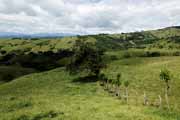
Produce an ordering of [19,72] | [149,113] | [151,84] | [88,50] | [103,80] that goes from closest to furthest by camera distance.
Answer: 1. [149,113]
2. [151,84]
3. [103,80]
4. [88,50]
5. [19,72]

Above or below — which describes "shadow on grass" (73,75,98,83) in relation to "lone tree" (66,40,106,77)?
below

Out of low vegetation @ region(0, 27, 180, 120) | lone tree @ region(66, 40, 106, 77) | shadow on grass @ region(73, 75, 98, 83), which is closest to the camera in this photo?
low vegetation @ region(0, 27, 180, 120)

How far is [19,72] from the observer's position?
150 m

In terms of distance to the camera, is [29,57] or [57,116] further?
[29,57]

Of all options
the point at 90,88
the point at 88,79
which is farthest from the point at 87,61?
the point at 90,88

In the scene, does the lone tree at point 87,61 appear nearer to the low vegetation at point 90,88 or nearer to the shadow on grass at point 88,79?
the low vegetation at point 90,88

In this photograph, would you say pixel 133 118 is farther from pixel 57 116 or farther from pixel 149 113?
pixel 57 116

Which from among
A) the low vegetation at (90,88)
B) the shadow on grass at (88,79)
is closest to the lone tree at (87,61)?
the low vegetation at (90,88)

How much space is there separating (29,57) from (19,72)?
152ft

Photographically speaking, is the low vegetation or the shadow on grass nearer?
the low vegetation

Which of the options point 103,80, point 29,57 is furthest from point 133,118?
point 29,57

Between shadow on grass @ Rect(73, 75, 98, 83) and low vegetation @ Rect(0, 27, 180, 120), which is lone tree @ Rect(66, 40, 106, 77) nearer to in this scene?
low vegetation @ Rect(0, 27, 180, 120)

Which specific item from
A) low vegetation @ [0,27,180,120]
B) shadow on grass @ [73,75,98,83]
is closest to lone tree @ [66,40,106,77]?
low vegetation @ [0,27,180,120]

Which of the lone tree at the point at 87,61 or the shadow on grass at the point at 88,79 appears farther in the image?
the lone tree at the point at 87,61
